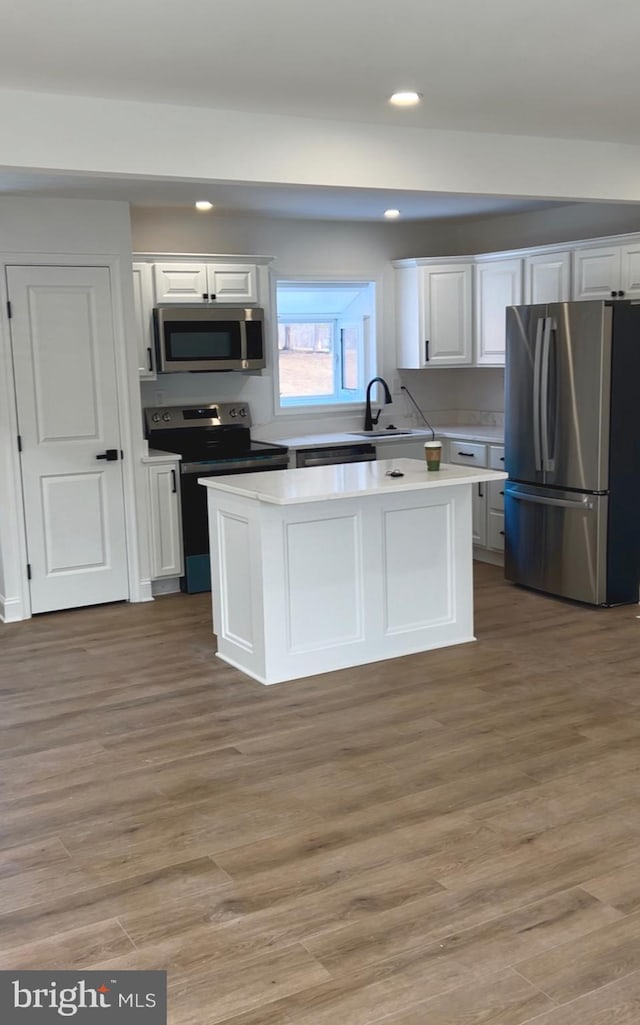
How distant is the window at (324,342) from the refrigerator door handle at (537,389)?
1998 millimetres

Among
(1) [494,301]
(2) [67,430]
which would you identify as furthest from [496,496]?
(2) [67,430]

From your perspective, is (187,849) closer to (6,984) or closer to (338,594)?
(6,984)

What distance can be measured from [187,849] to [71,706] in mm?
1464

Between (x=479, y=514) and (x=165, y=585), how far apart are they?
7.32 feet

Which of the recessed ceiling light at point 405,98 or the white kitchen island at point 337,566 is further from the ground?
the recessed ceiling light at point 405,98

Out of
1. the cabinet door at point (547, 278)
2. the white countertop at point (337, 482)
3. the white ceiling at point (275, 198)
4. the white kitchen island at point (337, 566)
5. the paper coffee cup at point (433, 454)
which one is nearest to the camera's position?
the white countertop at point (337, 482)

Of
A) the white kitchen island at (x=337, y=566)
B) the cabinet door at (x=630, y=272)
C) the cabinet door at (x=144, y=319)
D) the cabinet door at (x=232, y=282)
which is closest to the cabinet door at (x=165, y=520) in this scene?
the cabinet door at (x=144, y=319)

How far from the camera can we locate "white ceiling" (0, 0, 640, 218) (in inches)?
114

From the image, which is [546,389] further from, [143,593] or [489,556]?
[143,593]

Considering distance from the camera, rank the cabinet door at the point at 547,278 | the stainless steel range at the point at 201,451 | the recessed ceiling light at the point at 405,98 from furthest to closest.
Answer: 1. the cabinet door at the point at 547,278
2. the stainless steel range at the point at 201,451
3. the recessed ceiling light at the point at 405,98

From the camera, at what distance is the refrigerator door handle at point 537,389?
5.57m

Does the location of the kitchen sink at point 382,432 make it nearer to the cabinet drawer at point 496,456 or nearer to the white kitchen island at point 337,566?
the cabinet drawer at point 496,456

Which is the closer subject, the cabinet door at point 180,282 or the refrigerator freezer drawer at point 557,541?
the refrigerator freezer drawer at point 557,541

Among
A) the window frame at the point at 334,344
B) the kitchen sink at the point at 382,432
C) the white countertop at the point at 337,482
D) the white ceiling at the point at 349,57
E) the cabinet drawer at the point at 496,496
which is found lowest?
the cabinet drawer at the point at 496,496
